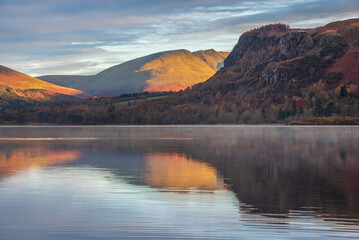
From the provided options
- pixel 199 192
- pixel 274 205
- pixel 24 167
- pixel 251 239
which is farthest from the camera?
pixel 24 167

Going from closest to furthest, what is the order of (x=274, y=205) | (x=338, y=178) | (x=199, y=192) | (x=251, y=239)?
(x=251, y=239), (x=274, y=205), (x=199, y=192), (x=338, y=178)

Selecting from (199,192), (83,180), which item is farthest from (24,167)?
(199,192)

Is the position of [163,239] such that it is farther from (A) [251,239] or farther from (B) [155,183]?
(B) [155,183]

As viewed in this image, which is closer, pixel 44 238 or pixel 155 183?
pixel 44 238

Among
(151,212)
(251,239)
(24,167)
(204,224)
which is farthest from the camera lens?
(24,167)

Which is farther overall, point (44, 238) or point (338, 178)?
point (338, 178)

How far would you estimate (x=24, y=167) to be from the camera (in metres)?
52.8

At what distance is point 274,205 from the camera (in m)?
29.0

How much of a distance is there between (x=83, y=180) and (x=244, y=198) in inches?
645

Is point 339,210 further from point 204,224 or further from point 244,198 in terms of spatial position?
point 204,224

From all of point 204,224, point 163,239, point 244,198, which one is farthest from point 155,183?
point 163,239

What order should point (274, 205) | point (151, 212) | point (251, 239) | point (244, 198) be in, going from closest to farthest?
1. point (251, 239)
2. point (151, 212)
3. point (274, 205)
4. point (244, 198)

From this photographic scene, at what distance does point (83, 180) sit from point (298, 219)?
22338mm

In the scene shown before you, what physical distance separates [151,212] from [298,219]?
8130mm
